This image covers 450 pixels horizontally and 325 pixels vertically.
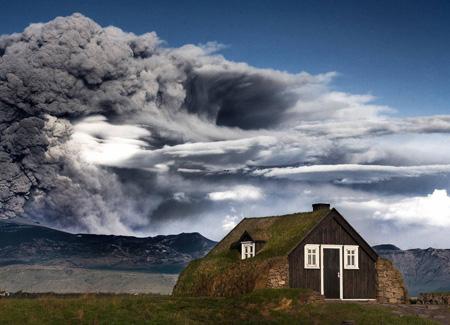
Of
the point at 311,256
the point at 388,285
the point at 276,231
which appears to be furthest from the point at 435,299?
the point at 276,231

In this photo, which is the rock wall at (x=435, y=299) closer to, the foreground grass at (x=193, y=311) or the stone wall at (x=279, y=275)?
the foreground grass at (x=193, y=311)

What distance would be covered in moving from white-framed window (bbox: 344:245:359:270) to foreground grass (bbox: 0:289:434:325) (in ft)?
29.0

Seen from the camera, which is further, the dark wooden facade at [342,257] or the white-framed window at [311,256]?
the white-framed window at [311,256]

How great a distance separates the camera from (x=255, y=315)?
46.7 meters

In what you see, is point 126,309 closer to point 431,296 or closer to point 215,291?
point 215,291

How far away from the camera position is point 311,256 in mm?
56531

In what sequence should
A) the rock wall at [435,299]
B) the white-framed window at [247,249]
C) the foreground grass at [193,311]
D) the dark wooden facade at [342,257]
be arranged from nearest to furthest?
the foreground grass at [193,311] → the rock wall at [435,299] → the dark wooden facade at [342,257] → the white-framed window at [247,249]

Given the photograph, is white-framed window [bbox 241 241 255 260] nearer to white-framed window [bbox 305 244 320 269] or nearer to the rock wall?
white-framed window [bbox 305 244 320 269]

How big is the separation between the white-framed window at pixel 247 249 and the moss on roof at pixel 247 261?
1.68 ft

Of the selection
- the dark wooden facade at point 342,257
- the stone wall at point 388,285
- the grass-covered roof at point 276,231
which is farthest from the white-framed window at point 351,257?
the grass-covered roof at point 276,231

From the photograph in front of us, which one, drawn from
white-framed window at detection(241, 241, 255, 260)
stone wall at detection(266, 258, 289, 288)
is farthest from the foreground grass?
white-framed window at detection(241, 241, 255, 260)

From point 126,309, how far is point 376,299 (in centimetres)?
2105

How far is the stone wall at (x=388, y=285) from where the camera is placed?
58406mm

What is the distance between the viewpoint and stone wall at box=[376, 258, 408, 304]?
58406 millimetres
